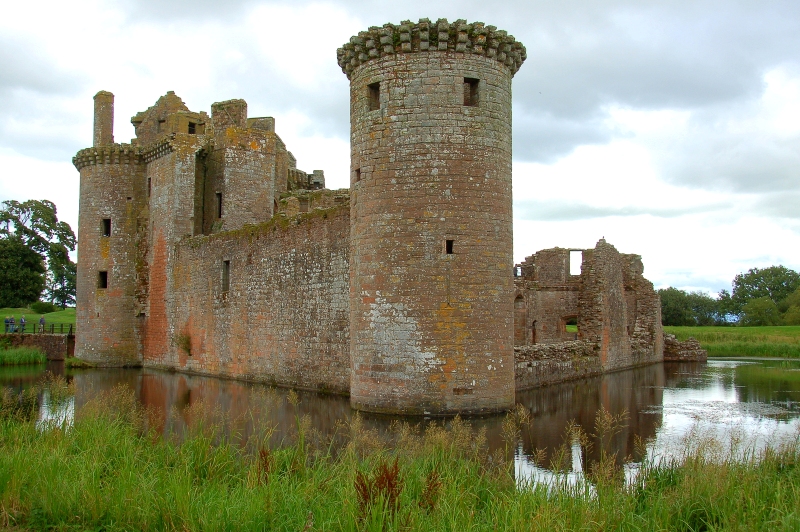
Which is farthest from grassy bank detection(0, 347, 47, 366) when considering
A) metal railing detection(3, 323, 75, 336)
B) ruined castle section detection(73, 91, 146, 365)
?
ruined castle section detection(73, 91, 146, 365)

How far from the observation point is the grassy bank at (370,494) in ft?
18.3

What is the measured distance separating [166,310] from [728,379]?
16606 millimetres

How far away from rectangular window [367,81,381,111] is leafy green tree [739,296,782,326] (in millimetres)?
55530

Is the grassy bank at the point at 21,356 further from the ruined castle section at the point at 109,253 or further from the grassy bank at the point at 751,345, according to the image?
the grassy bank at the point at 751,345

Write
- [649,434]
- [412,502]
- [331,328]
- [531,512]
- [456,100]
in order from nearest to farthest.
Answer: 1. [531,512]
2. [412,502]
3. [649,434]
4. [456,100]
5. [331,328]

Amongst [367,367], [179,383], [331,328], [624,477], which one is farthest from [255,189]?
[624,477]

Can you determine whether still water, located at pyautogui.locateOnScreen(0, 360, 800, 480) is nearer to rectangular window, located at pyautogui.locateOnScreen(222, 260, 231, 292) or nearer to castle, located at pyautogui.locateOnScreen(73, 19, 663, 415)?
castle, located at pyautogui.locateOnScreen(73, 19, 663, 415)

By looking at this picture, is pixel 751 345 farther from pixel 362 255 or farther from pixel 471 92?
pixel 362 255

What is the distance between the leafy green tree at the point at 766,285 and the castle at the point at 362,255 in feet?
Result: 182

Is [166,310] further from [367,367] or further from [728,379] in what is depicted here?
[728,379]

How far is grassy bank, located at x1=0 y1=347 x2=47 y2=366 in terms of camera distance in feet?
80.7

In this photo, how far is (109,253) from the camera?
24.4 metres

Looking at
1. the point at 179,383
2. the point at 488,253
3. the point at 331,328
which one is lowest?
the point at 179,383

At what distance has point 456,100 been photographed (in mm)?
12594
